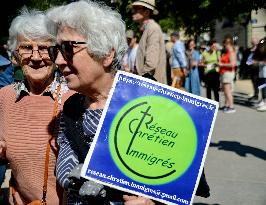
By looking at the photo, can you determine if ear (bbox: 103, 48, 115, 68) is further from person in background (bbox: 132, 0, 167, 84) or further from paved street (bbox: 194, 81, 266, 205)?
person in background (bbox: 132, 0, 167, 84)

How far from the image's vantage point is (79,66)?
230 centimetres

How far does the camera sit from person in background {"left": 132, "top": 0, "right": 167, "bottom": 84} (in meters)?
6.36

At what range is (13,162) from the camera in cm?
289

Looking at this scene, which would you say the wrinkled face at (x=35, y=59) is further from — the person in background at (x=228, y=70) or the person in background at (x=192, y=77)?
the person in background at (x=192, y=77)

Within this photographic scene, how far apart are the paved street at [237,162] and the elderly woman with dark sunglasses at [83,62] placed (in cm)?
345

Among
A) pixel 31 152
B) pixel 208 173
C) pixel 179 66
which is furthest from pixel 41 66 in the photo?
pixel 179 66

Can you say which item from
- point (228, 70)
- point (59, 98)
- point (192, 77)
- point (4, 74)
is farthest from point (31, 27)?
point (192, 77)

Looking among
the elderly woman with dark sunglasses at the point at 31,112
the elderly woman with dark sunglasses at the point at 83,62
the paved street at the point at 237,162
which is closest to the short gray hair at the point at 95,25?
the elderly woman with dark sunglasses at the point at 83,62

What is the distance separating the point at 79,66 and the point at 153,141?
478 mm

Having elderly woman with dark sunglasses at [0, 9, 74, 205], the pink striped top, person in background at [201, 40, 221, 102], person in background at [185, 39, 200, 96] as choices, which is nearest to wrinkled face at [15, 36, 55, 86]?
elderly woman with dark sunglasses at [0, 9, 74, 205]

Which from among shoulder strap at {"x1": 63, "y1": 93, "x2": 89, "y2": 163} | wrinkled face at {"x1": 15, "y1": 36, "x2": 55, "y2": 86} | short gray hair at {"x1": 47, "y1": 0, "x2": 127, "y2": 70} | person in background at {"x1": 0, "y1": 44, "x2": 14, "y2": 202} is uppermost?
short gray hair at {"x1": 47, "y1": 0, "x2": 127, "y2": 70}

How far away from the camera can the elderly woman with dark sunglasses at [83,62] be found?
2.30m

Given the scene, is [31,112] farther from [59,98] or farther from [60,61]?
[60,61]

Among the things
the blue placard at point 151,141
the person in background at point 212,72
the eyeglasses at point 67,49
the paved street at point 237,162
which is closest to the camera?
the blue placard at point 151,141
